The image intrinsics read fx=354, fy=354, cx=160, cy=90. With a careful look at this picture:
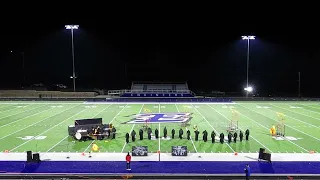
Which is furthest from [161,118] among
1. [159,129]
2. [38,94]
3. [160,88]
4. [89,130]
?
[160,88]

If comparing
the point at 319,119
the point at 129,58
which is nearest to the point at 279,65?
the point at 129,58

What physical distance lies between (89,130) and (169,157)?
236 inches

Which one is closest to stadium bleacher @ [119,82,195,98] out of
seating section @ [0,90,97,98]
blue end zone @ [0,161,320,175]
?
seating section @ [0,90,97,98]

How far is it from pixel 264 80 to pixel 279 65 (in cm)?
378

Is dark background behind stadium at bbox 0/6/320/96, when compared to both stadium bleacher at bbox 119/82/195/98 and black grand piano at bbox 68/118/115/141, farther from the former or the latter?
black grand piano at bbox 68/118/115/141

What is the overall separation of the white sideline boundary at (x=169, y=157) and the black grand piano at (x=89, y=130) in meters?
3.00

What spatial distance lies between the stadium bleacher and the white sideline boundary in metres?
33.8

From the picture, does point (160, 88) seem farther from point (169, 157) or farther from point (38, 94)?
point (169, 157)

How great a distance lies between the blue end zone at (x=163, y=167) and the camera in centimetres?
1337

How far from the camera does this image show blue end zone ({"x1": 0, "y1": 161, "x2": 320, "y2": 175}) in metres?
13.4

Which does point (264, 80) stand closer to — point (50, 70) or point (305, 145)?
point (50, 70)

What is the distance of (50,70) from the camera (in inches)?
2410

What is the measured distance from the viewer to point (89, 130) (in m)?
19.6

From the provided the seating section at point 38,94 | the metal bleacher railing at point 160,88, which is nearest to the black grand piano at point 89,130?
the seating section at point 38,94
